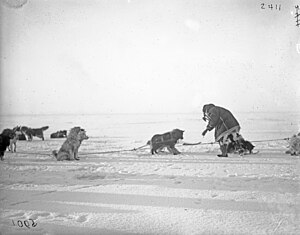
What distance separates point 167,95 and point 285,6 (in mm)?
955

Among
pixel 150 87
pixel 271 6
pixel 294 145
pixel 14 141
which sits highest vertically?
pixel 271 6

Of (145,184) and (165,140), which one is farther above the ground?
(165,140)

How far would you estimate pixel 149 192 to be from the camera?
175 cm

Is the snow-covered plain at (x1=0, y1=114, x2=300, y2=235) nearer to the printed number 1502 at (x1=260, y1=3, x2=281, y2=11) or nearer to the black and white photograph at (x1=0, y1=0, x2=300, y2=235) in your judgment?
the black and white photograph at (x1=0, y1=0, x2=300, y2=235)

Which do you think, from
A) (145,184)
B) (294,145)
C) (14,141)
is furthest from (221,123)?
(14,141)

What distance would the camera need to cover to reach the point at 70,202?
5.60 ft

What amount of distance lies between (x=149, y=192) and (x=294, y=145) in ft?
3.24

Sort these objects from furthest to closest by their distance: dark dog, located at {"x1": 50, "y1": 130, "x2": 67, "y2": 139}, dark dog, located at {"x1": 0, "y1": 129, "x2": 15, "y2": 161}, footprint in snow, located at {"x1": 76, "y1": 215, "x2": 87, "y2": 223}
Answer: dark dog, located at {"x1": 50, "y1": 130, "x2": 67, "y2": 139} < dark dog, located at {"x1": 0, "y1": 129, "x2": 15, "y2": 161} < footprint in snow, located at {"x1": 76, "y1": 215, "x2": 87, "y2": 223}

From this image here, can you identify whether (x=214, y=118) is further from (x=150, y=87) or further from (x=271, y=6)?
(x=271, y=6)

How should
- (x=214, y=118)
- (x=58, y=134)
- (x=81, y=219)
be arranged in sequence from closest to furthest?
1. (x=81, y=219)
2. (x=214, y=118)
3. (x=58, y=134)

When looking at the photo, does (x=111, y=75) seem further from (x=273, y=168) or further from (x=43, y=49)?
(x=273, y=168)

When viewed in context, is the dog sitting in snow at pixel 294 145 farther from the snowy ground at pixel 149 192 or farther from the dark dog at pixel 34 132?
the dark dog at pixel 34 132

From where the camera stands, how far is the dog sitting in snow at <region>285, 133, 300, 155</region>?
1892 mm

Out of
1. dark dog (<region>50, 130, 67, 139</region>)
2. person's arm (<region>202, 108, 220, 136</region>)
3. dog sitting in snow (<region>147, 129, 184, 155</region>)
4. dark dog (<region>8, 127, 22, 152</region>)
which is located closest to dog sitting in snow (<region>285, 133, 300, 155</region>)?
person's arm (<region>202, 108, 220, 136</region>)
